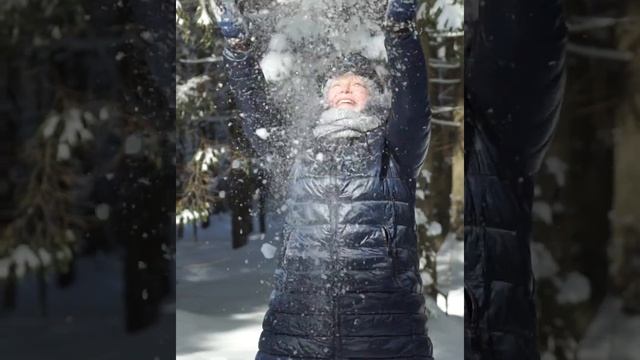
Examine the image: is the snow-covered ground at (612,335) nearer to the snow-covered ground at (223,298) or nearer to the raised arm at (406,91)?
the snow-covered ground at (223,298)

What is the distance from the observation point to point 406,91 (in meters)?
2.75

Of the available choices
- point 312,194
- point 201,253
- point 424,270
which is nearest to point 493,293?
point 424,270

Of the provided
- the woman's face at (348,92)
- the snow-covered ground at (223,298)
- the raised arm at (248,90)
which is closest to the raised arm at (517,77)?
the woman's face at (348,92)

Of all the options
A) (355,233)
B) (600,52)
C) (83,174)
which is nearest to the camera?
(600,52)

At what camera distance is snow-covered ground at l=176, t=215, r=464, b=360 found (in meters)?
2.77

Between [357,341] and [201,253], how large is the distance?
2.51 feet

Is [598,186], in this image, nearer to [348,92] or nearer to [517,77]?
[517,77]

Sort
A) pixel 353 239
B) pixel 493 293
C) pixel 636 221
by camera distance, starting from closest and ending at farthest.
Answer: pixel 636 221 < pixel 493 293 < pixel 353 239

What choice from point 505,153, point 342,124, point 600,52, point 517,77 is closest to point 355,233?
point 342,124

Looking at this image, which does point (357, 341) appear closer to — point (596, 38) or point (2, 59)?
point (596, 38)

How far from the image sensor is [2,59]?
100 inches

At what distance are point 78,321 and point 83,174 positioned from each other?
0.59 metres

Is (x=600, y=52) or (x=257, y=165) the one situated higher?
(x=600, y=52)

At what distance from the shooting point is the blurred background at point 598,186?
2203 millimetres
